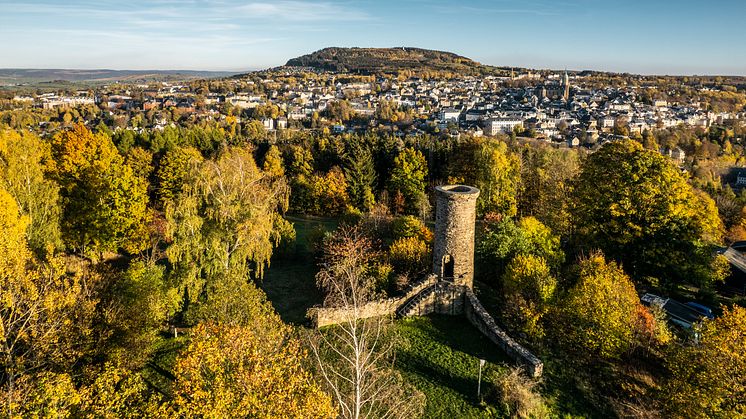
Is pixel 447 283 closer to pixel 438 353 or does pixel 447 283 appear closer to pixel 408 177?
pixel 438 353

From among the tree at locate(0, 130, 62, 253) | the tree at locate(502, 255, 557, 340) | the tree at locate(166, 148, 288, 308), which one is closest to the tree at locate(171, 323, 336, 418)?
the tree at locate(166, 148, 288, 308)

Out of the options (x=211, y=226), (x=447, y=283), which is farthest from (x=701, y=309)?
(x=211, y=226)

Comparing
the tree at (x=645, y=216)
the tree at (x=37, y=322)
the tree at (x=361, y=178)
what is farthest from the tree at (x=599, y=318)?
the tree at (x=361, y=178)

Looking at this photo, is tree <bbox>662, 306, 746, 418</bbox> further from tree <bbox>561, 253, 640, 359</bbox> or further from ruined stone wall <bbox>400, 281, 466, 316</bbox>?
ruined stone wall <bbox>400, 281, 466, 316</bbox>

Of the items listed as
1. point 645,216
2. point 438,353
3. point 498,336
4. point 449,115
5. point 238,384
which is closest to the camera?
point 238,384

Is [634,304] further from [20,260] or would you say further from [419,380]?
[20,260]
